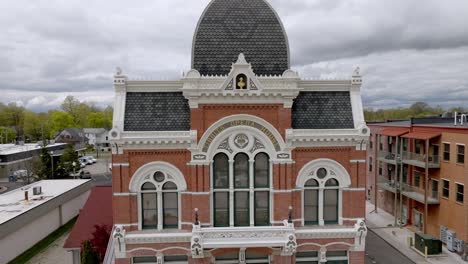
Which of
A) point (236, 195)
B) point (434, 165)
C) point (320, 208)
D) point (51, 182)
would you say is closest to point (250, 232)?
point (236, 195)

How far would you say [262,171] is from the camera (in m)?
17.8

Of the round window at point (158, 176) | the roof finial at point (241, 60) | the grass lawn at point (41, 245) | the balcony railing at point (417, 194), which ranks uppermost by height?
the roof finial at point (241, 60)

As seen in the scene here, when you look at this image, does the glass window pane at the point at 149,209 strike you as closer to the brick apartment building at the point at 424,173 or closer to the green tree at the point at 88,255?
the green tree at the point at 88,255

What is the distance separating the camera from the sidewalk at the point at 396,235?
26172 mm

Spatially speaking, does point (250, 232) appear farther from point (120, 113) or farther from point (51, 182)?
point (51, 182)

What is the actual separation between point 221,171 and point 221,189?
3.05ft

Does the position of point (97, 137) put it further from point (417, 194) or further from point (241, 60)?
point (241, 60)

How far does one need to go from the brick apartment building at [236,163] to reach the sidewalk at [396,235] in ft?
40.8

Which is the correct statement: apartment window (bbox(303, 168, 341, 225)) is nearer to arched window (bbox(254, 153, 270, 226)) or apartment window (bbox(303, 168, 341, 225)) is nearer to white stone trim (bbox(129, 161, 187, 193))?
arched window (bbox(254, 153, 270, 226))

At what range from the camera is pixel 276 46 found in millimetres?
18734

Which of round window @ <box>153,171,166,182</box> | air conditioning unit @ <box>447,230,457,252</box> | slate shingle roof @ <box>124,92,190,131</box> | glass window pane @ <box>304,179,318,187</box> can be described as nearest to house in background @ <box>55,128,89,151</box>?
slate shingle roof @ <box>124,92,190,131</box>

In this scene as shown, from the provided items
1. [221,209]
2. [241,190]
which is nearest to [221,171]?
[241,190]

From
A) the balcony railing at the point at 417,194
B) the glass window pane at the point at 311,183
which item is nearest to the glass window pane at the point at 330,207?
the glass window pane at the point at 311,183

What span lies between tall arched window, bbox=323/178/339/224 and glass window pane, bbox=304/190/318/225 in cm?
48
